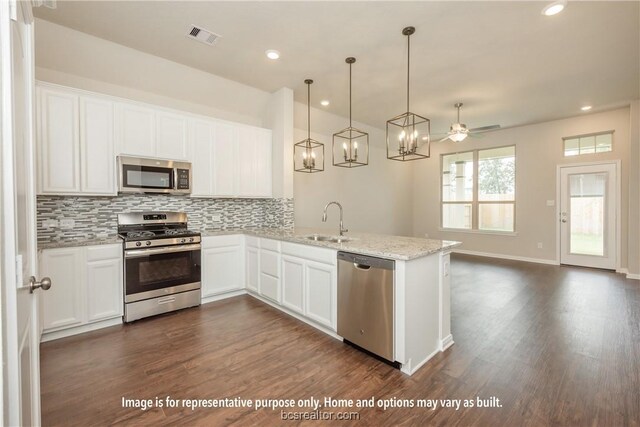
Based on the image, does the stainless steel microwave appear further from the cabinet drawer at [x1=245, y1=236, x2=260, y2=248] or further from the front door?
the front door

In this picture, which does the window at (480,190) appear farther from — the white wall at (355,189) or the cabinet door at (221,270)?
the cabinet door at (221,270)

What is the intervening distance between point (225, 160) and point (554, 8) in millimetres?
3817

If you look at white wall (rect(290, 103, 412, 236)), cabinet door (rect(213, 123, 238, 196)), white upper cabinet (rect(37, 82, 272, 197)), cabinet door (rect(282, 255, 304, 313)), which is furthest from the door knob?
white wall (rect(290, 103, 412, 236))

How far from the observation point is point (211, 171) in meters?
3.85

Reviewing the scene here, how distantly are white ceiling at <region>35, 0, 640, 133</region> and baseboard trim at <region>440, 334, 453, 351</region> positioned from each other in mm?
2996

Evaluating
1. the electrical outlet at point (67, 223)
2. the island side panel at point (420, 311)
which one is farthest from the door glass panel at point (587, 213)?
the electrical outlet at point (67, 223)

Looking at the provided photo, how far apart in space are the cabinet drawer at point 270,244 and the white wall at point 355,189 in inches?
65.3

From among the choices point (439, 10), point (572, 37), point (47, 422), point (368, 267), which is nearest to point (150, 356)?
point (47, 422)

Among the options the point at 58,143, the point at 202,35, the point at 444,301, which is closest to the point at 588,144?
the point at 444,301

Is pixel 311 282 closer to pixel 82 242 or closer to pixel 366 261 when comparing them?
pixel 366 261

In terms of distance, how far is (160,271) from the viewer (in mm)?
3229

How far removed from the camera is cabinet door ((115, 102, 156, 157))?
312 cm

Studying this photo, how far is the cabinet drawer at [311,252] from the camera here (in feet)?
8.80

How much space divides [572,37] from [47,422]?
17.9 feet
